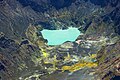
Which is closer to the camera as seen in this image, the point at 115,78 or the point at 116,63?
the point at 115,78

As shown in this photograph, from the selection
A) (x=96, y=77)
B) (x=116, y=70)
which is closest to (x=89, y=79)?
(x=96, y=77)

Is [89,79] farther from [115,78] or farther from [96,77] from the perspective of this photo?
[115,78]

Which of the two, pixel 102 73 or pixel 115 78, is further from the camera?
pixel 102 73

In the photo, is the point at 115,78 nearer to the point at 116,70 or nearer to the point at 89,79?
the point at 116,70

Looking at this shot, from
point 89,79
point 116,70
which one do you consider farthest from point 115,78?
point 89,79

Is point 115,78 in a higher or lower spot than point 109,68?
lower
